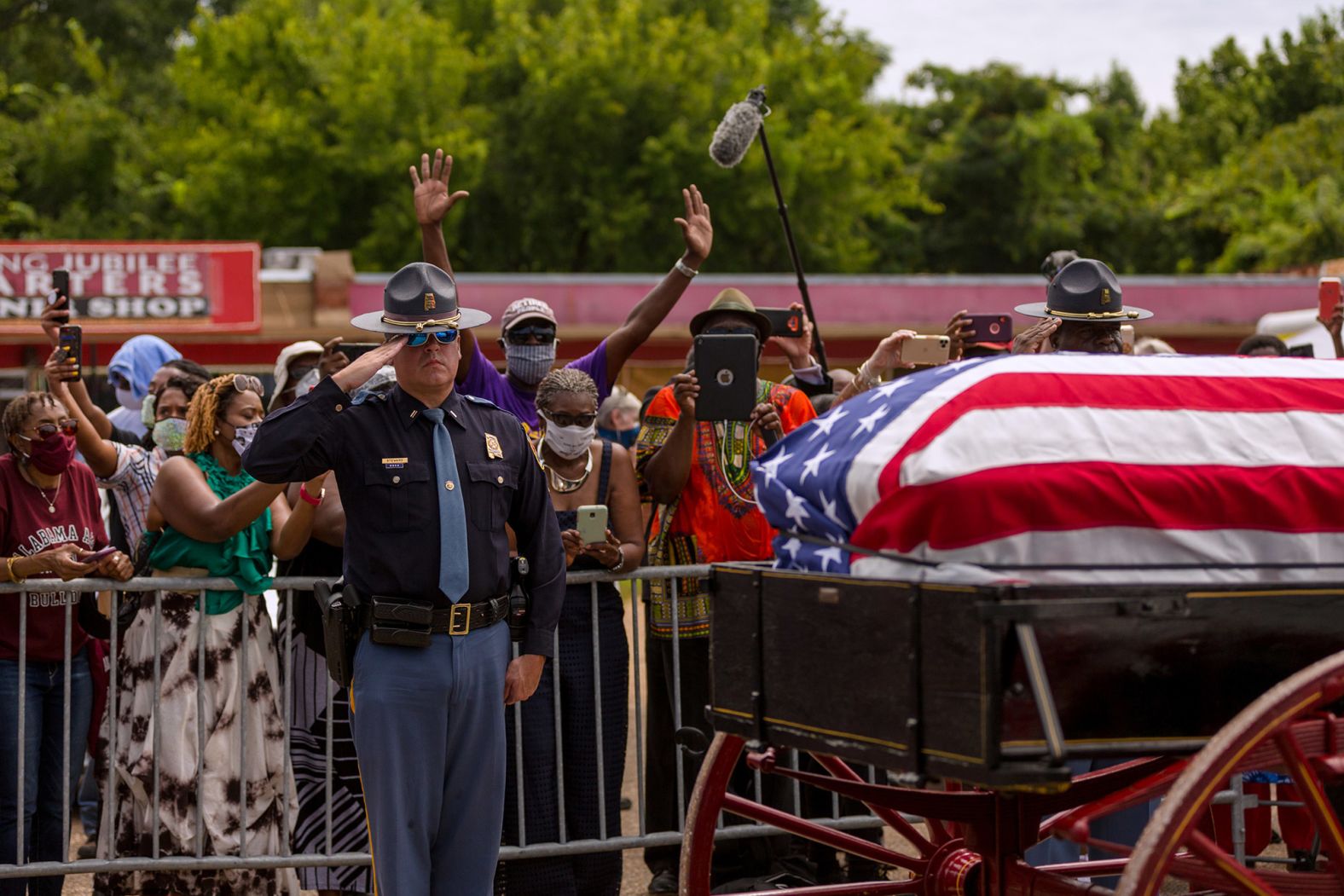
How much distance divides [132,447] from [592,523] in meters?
2.69

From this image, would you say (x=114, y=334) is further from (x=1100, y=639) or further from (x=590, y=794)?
(x=1100, y=639)

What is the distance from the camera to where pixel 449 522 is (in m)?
4.89

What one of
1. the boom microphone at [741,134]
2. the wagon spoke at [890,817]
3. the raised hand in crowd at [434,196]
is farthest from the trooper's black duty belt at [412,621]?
the boom microphone at [741,134]

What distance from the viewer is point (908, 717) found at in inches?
147

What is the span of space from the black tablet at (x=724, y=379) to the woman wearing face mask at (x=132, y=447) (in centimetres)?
213

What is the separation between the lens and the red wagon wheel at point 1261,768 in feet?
11.3

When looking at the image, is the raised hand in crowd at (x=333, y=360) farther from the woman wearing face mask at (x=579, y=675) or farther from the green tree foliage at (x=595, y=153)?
the green tree foliage at (x=595, y=153)

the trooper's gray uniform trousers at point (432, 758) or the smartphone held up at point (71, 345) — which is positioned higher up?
the smartphone held up at point (71, 345)

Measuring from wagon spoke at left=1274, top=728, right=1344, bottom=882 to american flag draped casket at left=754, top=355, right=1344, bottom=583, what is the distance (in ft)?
1.38

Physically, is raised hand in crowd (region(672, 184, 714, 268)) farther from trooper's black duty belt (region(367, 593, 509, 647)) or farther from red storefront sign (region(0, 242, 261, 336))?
red storefront sign (region(0, 242, 261, 336))

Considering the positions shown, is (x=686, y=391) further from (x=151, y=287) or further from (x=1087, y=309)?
(x=151, y=287)

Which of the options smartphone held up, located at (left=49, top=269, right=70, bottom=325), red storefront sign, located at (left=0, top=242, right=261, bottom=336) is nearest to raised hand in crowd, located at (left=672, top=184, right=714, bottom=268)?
smartphone held up, located at (left=49, top=269, right=70, bottom=325)

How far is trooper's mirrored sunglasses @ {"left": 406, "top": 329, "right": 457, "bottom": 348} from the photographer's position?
195 inches

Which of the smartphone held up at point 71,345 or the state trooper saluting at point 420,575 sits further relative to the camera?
the smartphone held up at point 71,345
